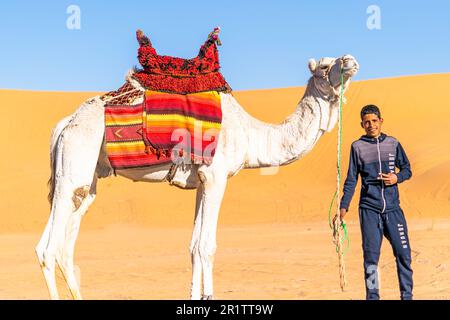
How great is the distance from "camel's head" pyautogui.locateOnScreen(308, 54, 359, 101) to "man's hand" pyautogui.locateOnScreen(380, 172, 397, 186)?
1336 mm

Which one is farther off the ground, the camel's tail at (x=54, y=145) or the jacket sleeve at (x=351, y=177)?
the camel's tail at (x=54, y=145)

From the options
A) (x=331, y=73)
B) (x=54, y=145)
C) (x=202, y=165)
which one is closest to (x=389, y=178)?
(x=331, y=73)

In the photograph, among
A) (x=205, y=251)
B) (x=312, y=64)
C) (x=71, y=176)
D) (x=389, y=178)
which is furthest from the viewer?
(x=312, y=64)

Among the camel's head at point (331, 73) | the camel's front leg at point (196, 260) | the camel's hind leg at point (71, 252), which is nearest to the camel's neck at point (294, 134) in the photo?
the camel's head at point (331, 73)

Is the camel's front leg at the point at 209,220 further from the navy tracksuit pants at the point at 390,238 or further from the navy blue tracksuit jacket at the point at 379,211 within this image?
the navy tracksuit pants at the point at 390,238

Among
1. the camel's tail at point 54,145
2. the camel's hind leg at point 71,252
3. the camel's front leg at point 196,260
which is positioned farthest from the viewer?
the camel's tail at point 54,145

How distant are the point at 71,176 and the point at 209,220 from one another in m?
1.45

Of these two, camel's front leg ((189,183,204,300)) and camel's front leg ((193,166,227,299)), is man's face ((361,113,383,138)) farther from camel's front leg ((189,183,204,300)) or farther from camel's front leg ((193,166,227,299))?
camel's front leg ((189,183,204,300))

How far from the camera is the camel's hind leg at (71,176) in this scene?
27.6ft

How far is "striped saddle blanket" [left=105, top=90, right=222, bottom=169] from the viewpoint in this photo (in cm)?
857

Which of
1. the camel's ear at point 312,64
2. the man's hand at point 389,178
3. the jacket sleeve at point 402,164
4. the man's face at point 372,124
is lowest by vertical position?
the man's hand at point 389,178

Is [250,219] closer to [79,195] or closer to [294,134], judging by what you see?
[294,134]

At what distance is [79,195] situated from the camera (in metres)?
8.58

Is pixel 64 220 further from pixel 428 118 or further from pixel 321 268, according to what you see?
pixel 428 118
